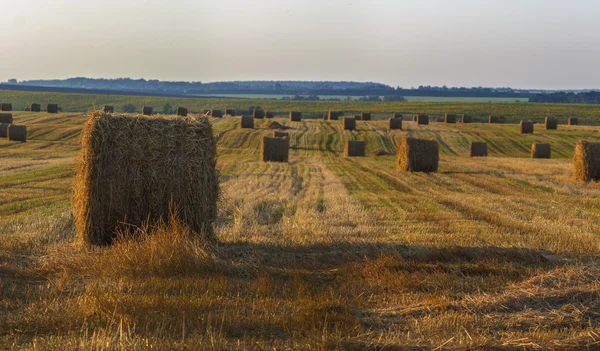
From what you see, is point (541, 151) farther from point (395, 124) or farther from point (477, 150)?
point (395, 124)

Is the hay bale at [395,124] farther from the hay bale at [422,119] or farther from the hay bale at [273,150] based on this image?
the hay bale at [273,150]

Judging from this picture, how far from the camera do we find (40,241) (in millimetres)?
10977

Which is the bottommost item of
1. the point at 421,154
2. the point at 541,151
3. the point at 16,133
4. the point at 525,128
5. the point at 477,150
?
the point at 16,133

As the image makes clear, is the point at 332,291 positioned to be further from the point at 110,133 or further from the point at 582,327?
the point at 110,133

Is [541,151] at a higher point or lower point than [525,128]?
lower

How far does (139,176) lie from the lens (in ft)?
34.8

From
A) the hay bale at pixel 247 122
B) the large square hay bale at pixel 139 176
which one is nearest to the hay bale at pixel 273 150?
the hay bale at pixel 247 122

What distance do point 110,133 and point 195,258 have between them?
2853 millimetres

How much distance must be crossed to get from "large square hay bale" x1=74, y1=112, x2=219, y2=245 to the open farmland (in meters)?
0.64

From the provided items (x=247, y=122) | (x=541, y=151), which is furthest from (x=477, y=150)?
(x=247, y=122)

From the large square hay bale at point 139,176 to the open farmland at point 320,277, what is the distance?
64cm

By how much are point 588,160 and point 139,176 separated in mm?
18842

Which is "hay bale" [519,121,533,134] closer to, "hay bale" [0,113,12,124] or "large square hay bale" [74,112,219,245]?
"hay bale" [0,113,12,124]

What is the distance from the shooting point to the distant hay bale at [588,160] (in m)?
24.5
